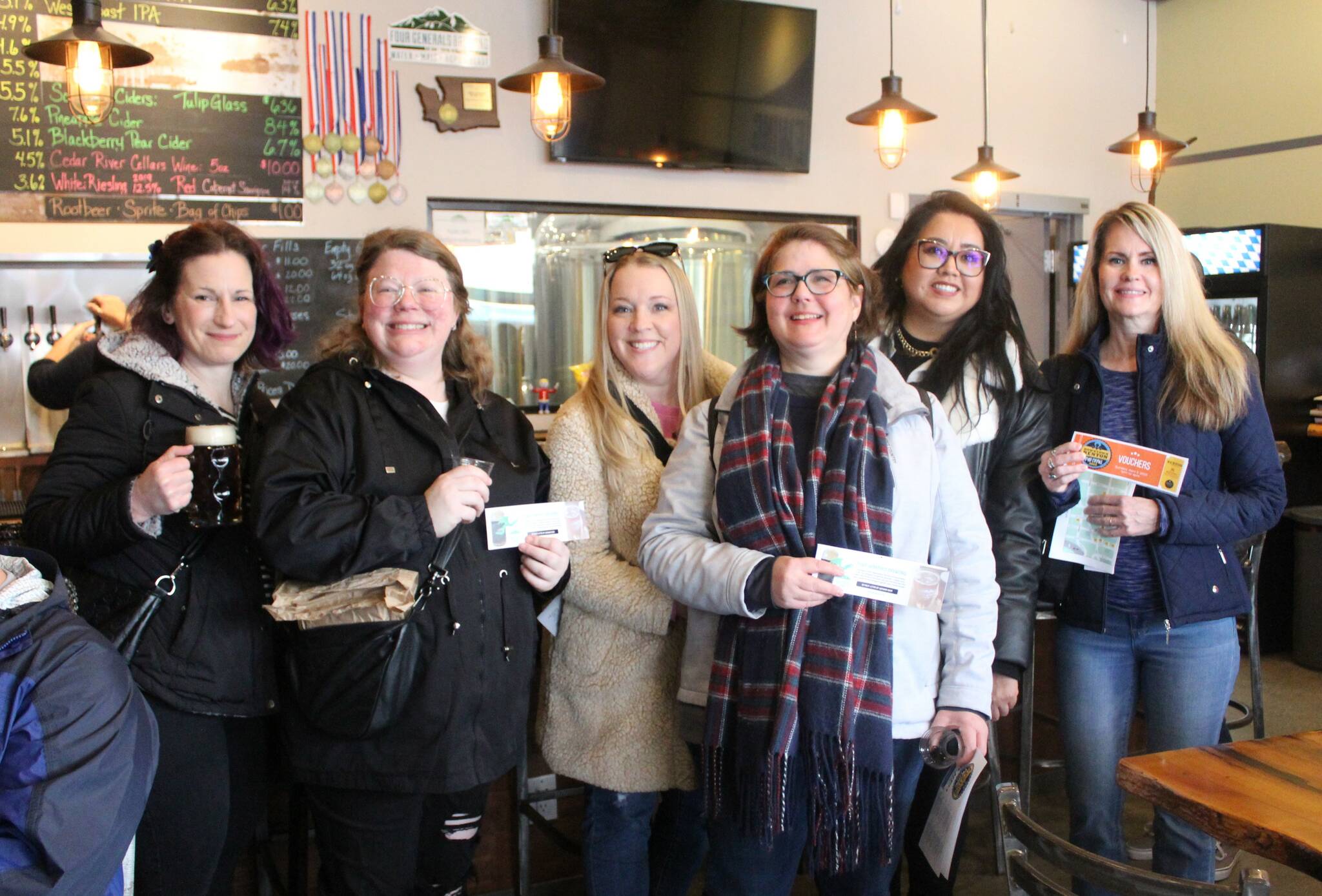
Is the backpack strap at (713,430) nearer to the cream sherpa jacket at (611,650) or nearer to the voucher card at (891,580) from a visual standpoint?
the cream sherpa jacket at (611,650)

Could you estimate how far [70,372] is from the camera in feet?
9.73

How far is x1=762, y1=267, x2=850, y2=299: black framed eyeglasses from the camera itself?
5.83 feet

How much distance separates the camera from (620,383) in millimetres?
2166

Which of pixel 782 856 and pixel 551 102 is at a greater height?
pixel 551 102

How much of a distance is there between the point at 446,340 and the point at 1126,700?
1.59 metres

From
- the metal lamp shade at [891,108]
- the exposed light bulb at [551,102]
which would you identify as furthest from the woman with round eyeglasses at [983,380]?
the metal lamp shade at [891,108]

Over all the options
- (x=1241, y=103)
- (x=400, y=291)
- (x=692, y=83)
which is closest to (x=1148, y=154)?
(x=1241, y=103)

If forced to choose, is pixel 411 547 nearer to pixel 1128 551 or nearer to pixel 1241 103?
pixel 1128 551

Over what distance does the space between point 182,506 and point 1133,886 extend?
150 cm

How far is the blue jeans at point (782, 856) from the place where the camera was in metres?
1.75

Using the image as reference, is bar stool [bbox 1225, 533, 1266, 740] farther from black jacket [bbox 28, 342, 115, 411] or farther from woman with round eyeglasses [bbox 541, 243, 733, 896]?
black jacket [bbox 28, 342, 115, 411]

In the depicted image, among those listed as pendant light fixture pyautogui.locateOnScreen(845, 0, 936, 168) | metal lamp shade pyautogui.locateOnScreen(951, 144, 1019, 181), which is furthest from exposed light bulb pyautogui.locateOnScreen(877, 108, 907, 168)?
metal lamp shade pyautogui.locateOnScreen(951, 144, 1019, 181)

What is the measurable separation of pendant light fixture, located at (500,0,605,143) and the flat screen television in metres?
1.18

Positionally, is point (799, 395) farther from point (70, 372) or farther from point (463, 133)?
point (463, 133)
